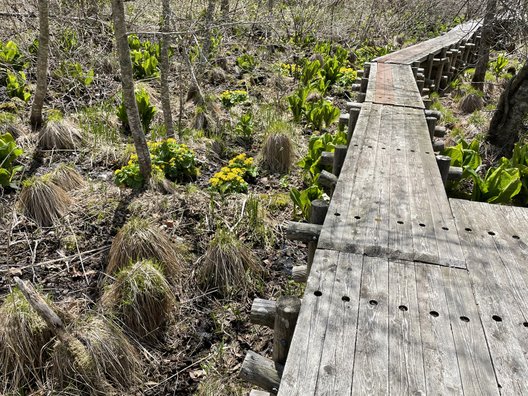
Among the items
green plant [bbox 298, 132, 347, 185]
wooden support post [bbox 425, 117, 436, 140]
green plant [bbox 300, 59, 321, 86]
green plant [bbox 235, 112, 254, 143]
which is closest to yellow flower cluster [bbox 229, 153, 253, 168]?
green plant [bbox 298, 132, 347, 185]

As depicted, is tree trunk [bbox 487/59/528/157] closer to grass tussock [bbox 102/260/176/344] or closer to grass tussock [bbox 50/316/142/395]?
grass tussock [bbox 102/260/176/344]

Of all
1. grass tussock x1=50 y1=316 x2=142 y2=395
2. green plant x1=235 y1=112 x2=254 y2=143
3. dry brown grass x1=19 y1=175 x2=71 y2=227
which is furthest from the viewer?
green plant x1=235 y1=112 x2=254 y2=143

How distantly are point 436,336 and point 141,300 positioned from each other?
2.18 m

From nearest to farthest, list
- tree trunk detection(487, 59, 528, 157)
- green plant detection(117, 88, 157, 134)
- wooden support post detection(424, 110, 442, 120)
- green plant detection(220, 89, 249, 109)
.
Result: wooden support post detection(424, 110, 442, 120)
tree trunk detection(487, 59, 528, 157)
green plant detection(117, 88, 157, 134)
green plant detection(220, 89, 249, 109)

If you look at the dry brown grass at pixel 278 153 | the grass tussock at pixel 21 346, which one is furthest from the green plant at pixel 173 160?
the grass tussock at pixel 21 346

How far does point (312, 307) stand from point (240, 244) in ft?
6.61

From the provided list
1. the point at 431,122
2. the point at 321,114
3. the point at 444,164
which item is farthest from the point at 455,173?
the point at 321,114

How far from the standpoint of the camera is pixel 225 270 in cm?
379

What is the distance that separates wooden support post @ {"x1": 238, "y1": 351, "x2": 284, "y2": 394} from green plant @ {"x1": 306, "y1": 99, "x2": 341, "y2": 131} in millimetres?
5303

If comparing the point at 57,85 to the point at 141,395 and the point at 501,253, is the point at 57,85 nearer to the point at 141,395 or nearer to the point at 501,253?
the point at 141,395

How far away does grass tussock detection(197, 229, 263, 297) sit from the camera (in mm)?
3803

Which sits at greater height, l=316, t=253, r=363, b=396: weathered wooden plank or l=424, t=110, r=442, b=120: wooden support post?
l=424, t=110, r=442, b=120: wooden support post

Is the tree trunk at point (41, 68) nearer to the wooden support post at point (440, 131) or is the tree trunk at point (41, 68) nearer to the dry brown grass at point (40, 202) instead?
the dry brown grass at point (40, 202)

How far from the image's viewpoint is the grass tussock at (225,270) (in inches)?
150
